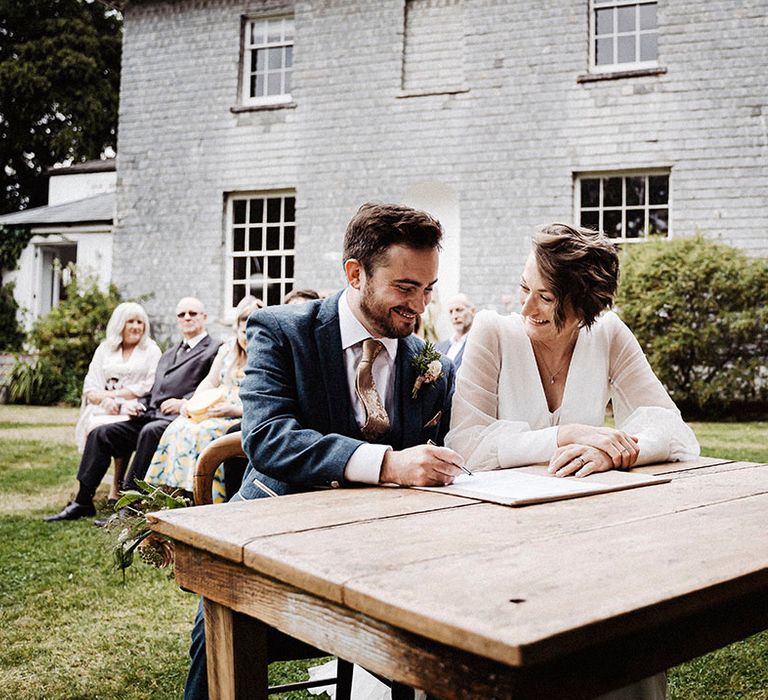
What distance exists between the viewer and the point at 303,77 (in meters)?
13.0

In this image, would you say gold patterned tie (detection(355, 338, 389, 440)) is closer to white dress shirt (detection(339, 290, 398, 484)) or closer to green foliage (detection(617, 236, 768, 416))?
white dress shirt (detection(339, 290, 398, 484))

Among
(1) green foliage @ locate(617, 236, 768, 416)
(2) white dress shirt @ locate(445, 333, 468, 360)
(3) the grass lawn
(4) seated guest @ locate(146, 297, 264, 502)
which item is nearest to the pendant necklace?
(3) the grass lawn

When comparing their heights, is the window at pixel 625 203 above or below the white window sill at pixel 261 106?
below

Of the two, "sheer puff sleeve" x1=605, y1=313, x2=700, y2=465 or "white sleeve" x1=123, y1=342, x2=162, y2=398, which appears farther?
"white sleeve" x1=123, y1=342, x2=162, y2=398

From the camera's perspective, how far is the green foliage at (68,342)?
1366cm

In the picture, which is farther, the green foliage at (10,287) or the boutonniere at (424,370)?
the green foliage at (10,287)

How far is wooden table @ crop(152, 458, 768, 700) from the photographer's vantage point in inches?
43.6

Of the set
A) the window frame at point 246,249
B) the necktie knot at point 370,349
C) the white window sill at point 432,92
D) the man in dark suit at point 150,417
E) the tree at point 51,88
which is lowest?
the man in dark suit at point 150,417

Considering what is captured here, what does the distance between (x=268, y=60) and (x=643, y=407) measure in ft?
39.4

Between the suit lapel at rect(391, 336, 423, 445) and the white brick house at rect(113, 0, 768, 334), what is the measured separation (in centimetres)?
959

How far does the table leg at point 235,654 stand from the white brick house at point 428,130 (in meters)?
10.5

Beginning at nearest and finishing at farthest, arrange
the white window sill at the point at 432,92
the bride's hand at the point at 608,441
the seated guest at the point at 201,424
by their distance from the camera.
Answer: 1. the bride's hand at the point at 608,441
2. the seated guest at the point at 201,424
3. the white window sill at the point at 432,92

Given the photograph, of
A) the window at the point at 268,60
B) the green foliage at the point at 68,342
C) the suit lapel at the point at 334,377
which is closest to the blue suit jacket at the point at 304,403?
the suit lapel at the point at 334,377

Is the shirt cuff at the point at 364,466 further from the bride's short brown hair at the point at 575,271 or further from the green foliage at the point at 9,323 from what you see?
the green foliage at the point at 9,323
